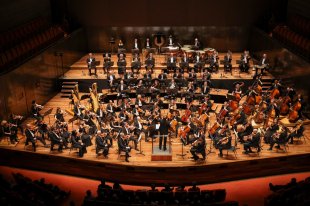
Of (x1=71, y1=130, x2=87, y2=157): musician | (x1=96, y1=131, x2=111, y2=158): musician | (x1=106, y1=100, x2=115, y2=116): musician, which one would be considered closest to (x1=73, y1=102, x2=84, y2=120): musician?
(x1=106, y1=100, x2=115, y2=116): musician

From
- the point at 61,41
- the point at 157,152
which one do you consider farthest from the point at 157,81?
the point at 61,41

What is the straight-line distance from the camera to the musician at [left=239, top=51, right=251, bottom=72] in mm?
13343

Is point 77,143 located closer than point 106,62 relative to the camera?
Yes

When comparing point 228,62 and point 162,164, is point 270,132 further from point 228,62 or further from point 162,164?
point 228,62

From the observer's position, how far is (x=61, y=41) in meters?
13.8

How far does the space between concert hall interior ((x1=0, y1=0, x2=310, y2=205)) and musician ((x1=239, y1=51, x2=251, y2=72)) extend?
74mm

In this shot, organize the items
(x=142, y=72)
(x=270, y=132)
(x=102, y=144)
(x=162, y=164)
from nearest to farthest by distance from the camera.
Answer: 1. (x=162, y=164)
2. (x=102, y=144)
3. (x=270, y=132)
4. (x=142, y=72)

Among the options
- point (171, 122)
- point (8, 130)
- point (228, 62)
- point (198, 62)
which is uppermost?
point (198, 62)

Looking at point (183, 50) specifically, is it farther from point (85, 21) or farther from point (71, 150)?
point (71, 150)

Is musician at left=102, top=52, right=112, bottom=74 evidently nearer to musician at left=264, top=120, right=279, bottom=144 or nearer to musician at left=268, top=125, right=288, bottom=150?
musician at left=264, top=120, right=279, bottom=144

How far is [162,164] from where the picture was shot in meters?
9.42

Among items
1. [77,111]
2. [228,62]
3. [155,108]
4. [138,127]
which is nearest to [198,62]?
[228,62]

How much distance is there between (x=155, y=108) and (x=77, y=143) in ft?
7.04

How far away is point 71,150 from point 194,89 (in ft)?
13.4
